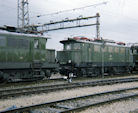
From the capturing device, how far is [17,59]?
14430 millimetres

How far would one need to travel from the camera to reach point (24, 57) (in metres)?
14.9

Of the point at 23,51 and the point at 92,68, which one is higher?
the point at 23,51

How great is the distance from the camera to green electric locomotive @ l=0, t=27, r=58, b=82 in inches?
539

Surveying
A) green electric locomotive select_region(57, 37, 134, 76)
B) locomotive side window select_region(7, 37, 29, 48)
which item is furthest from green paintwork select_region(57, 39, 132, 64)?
locomotive side window select_region(7, 37, 29, 48)

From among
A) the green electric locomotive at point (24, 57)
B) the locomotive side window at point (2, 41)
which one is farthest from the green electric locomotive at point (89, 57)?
the locomotive side window at point (2, 41)

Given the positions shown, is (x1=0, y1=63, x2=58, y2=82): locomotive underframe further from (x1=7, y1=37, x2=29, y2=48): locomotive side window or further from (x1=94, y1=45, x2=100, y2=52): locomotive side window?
(x1=94, y1=45, x2=100, y2=52): locomotive side window

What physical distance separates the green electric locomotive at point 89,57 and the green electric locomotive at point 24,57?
2.41 metres

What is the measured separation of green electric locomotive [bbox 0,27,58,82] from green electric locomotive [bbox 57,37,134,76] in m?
2.41

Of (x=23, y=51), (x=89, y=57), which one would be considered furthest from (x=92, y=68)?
(x=23, y=51)

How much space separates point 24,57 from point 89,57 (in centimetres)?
→ 798

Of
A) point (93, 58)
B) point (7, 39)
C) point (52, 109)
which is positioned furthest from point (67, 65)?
point (52, 109)

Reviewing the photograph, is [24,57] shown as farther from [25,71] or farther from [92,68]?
[92,68]

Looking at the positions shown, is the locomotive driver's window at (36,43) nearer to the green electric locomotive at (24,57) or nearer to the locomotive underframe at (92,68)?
the green electric locomotive at (24,57)

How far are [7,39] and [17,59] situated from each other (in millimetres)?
1655
